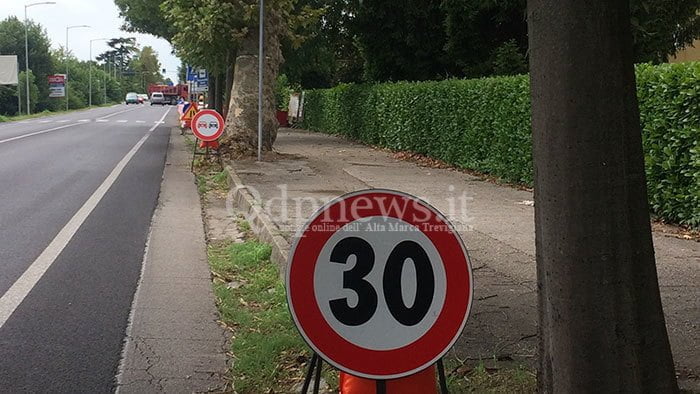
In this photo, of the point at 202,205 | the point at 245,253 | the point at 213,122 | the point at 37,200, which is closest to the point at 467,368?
the point at 245,253

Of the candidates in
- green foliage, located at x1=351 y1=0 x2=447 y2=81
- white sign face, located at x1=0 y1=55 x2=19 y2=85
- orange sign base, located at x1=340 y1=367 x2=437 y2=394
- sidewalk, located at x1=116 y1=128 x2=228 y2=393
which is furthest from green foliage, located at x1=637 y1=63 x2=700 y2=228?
white sign face, located at x1=0 y1=55 x2=19 y2=85

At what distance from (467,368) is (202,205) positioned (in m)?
8.22

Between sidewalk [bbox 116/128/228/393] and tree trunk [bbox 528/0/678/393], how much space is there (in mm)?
2212

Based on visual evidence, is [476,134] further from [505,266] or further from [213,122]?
[505,266]

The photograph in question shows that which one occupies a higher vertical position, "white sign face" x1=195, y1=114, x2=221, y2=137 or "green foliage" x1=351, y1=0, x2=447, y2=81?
"green foliage" x1=351, y1=0, x2=447, y2=81

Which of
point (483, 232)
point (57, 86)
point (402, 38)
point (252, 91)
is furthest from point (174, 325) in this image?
point (57, 86)

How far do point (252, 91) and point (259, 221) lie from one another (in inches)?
386

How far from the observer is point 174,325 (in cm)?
587

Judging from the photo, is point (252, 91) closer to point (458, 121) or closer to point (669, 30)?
point (458, 121)

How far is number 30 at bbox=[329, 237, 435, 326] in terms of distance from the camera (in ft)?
10.1

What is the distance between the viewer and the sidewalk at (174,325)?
4781 millimetres

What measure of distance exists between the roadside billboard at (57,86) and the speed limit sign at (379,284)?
92.1 metres

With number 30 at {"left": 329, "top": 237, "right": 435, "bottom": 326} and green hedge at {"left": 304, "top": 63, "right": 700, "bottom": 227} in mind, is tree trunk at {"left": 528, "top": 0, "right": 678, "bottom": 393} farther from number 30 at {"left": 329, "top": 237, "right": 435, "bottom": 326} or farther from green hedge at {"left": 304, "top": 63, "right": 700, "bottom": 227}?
green hedge at {"left": 304, "top": 63, "right": 700, "bottom": 227}

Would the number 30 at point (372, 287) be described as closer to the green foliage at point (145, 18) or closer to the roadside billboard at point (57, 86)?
the green foliage at point (145, 18)
